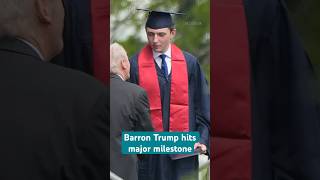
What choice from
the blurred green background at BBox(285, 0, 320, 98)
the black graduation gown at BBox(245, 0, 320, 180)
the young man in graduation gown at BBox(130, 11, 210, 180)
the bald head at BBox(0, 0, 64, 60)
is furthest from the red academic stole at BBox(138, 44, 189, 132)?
the blurred green background at BBox(285, 0, 320, 98)

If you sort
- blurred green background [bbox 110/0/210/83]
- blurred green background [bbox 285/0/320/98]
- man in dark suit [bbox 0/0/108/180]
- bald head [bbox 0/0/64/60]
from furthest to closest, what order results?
blurred green background [bbox 285/0/320/98] < blurred green background [bbox 110/0/210/83] < bald head [bbox 0/0/64/60] < man in dark suit [bbox 0/0/108/180]

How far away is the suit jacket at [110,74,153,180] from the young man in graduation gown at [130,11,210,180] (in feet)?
0.06

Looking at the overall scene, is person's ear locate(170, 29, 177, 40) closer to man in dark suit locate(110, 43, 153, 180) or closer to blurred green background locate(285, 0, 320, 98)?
man in dark suit locate(110, 43, 153, 180)

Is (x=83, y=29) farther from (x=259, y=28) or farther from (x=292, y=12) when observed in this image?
(x=292, y=12)

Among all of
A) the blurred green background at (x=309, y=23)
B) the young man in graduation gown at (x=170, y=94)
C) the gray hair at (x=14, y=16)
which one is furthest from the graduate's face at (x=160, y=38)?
A: the blurred green background at (x=309, y=23)

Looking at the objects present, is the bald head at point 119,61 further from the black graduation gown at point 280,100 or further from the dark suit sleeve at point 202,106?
the black graduation gown at point 280,100

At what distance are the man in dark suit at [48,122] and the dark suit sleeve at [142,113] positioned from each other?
36 cm

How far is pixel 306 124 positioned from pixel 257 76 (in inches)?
7.1

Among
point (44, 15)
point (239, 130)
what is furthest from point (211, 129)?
point (44, 15)

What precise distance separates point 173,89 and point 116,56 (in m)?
0.16

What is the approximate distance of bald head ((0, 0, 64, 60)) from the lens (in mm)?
1166

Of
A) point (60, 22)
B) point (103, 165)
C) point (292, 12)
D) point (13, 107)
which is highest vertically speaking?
point (292, 12)

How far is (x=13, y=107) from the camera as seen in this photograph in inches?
41.9

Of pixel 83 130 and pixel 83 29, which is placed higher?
pixel 83 29
